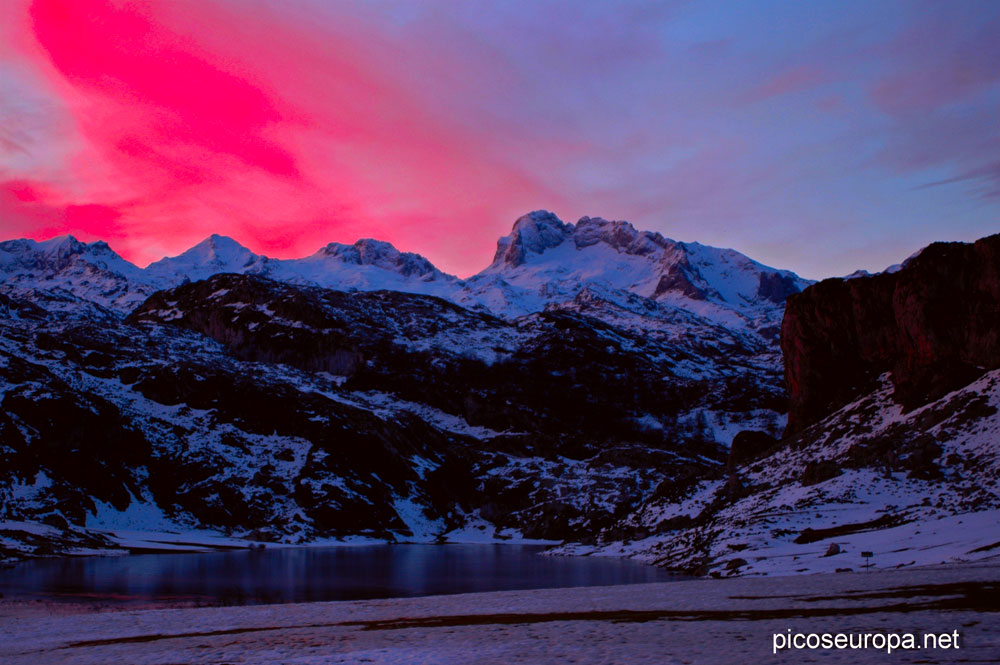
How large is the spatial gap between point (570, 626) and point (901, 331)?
7059 cm

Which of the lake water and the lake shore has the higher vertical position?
the lake shore

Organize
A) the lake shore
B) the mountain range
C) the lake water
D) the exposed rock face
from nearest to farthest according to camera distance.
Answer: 1. the lake shore
2. the lake water
3. the mountain range
4. the exposed rock face

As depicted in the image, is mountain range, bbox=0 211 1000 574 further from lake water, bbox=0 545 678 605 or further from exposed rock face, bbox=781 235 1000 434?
lake water, bbox=0 545 678 605

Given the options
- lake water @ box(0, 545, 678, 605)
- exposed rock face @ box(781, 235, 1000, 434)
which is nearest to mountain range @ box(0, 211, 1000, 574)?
exposed rock face @ box(781, 235, 1000, 434)

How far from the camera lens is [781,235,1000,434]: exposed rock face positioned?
79.4 m

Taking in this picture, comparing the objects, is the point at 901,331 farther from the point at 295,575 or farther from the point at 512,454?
the point at 512,454

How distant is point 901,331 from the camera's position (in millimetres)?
89750

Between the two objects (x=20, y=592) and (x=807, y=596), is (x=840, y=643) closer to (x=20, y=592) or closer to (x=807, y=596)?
(x=807, y=596)

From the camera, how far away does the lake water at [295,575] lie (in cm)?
5688

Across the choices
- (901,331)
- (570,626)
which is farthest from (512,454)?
(570,626)

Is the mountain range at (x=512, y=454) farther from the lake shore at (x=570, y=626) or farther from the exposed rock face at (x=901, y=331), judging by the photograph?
the lake shore at (x=570, y=626)

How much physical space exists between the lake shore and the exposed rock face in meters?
43.7

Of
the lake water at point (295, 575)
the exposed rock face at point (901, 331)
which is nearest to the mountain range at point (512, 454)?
the exposed rock face at point (901, 331)

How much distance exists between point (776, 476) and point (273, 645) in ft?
211
